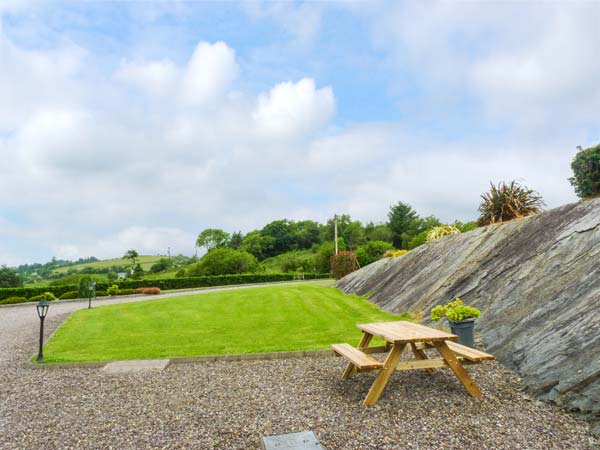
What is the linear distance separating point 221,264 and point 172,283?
40.7ft

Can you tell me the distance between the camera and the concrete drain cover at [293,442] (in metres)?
3.15

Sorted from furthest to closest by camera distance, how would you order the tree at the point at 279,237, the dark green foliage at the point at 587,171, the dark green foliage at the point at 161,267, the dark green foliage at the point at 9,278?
the tree at the point at 279,237, the dark green foliage at the point at 161,267, the dark green foliage at the point at 9,278, the dark green foliage at the point at 587,171

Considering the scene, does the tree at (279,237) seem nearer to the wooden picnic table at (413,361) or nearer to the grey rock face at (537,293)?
the grey rock face at (537,293)

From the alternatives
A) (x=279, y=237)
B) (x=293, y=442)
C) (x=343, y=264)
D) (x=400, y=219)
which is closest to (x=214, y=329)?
(x=293, y=442)

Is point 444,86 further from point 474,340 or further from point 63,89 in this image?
point 63,89

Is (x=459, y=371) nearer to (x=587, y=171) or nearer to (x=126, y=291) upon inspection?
(x=587, y=171)

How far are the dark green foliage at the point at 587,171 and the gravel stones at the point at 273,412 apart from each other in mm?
5898

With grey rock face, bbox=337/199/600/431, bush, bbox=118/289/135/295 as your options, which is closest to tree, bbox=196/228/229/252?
bush, bbox=118/289/135/295

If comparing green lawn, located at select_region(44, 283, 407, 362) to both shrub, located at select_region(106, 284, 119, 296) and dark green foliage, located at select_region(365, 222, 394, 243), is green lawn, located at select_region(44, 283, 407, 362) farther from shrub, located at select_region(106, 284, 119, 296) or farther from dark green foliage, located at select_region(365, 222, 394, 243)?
dark green foliage, located at select_region(365, 222, 394, 243)

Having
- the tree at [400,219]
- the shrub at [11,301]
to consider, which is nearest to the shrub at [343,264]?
the shrub at [11,301]

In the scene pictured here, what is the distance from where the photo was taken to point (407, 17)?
28.6 feet

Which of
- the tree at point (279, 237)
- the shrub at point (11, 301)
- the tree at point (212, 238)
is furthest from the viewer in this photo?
the tree at point (212, 238)

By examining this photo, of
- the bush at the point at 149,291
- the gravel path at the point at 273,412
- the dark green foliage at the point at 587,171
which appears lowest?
the gravel path at the point at 273,412

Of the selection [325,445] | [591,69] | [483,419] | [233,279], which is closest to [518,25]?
[591,69]
